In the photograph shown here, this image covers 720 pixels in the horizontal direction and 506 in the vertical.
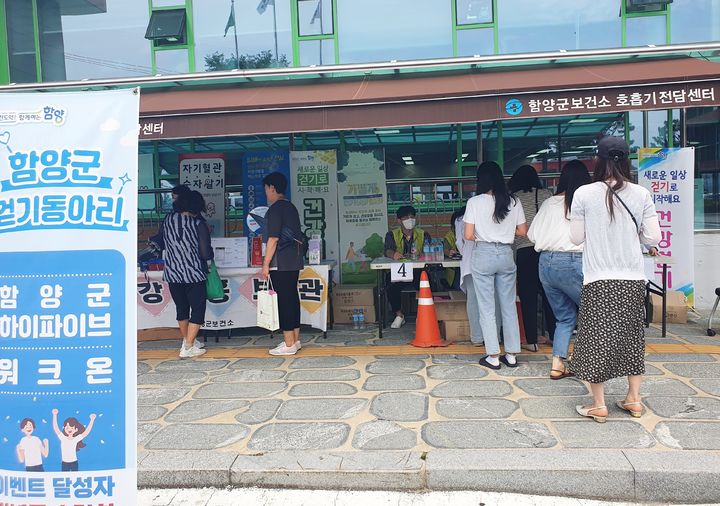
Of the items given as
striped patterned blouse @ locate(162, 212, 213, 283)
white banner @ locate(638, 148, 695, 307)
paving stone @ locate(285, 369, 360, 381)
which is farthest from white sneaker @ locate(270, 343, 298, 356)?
white banner @ locate(638, 148, 695, 307)

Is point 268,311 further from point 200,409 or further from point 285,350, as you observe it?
point 200,409

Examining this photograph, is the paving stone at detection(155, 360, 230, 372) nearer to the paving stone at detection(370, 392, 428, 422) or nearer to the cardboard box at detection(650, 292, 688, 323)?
the paving stone at detection(370, 392, 428, 422)

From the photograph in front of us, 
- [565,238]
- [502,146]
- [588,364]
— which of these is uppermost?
[502,146]

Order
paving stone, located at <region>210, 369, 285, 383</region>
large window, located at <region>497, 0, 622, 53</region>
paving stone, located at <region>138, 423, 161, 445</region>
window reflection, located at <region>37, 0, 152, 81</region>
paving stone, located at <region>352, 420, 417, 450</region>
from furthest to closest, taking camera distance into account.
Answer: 1. window reflection, located at <region>37, 0, 152, 81</region>
2. large window, located at <region>497, 0, 622, 53</region>
3. paving stone, located at <region>210, 369, 285, 383</region>
4. paving stone, located at <region>138, 423, 161, 445</region>
5. paving stone, located at <region>352, 420, 417, 450</region>

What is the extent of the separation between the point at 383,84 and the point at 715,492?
5.14 meters

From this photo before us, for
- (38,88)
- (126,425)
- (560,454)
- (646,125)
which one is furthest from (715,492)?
(38,88)

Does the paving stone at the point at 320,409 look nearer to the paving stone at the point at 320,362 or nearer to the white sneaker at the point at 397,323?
the paving stone at the point at 320,362

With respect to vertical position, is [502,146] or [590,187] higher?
[502,146]

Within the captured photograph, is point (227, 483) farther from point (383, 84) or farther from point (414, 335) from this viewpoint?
point (383, 84)

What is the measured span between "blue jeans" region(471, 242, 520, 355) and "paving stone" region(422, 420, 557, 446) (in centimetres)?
131

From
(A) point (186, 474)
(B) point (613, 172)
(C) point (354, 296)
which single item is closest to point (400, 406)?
(A) point (186, 474)

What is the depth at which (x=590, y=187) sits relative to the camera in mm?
3842

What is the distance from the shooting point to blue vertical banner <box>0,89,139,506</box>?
2.24 metres

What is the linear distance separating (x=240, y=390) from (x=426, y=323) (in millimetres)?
2201
